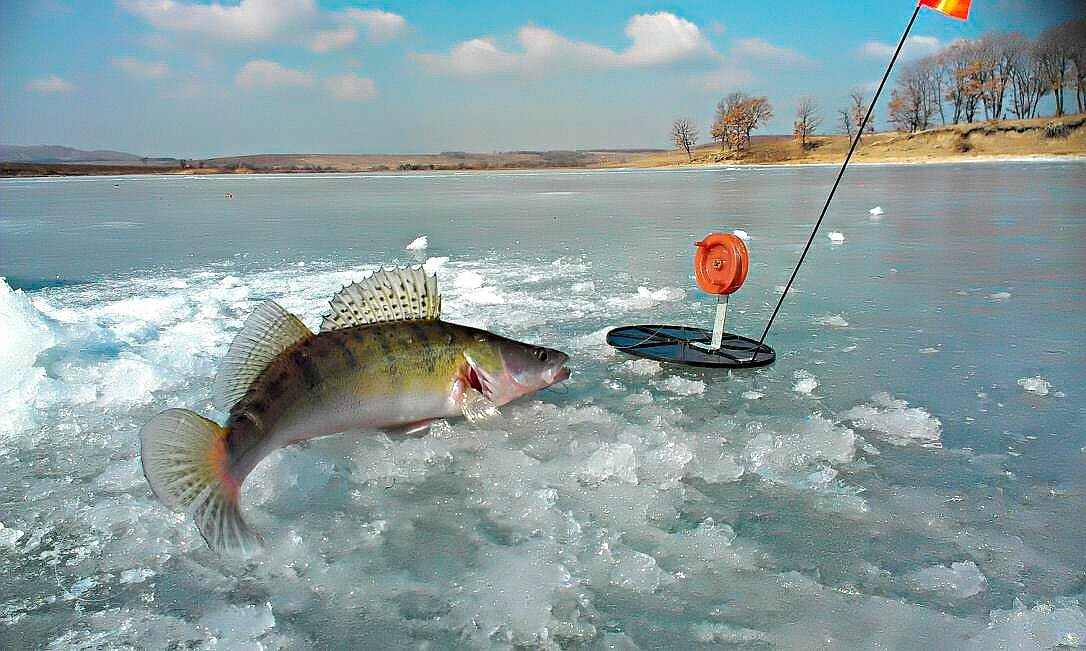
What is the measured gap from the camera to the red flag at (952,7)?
156 inches

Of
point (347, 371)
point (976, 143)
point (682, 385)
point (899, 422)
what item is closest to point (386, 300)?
point (347, 371)

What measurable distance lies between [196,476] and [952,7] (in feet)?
14.7

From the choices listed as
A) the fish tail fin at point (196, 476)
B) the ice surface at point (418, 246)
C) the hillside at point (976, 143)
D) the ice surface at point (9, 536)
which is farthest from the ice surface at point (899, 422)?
the hillside at point (976, 143)

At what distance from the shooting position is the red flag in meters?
3.97

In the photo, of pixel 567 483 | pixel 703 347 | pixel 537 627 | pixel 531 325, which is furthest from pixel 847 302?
pixel 537 627

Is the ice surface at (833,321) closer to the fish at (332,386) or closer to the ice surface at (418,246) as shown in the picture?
the fish at (332,386)

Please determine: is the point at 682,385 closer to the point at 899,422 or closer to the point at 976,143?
the point at 899,422

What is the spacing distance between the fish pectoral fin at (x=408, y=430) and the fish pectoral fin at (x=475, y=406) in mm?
198

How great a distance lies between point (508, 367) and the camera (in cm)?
354

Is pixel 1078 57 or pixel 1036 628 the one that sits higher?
pixel 1078 57

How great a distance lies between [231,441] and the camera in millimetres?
2463

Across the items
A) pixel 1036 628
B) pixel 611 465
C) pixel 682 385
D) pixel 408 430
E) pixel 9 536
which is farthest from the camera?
pixel 682 385

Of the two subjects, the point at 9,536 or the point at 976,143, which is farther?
the point at 976,143

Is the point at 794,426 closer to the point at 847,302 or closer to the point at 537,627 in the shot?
the point at 537,627
